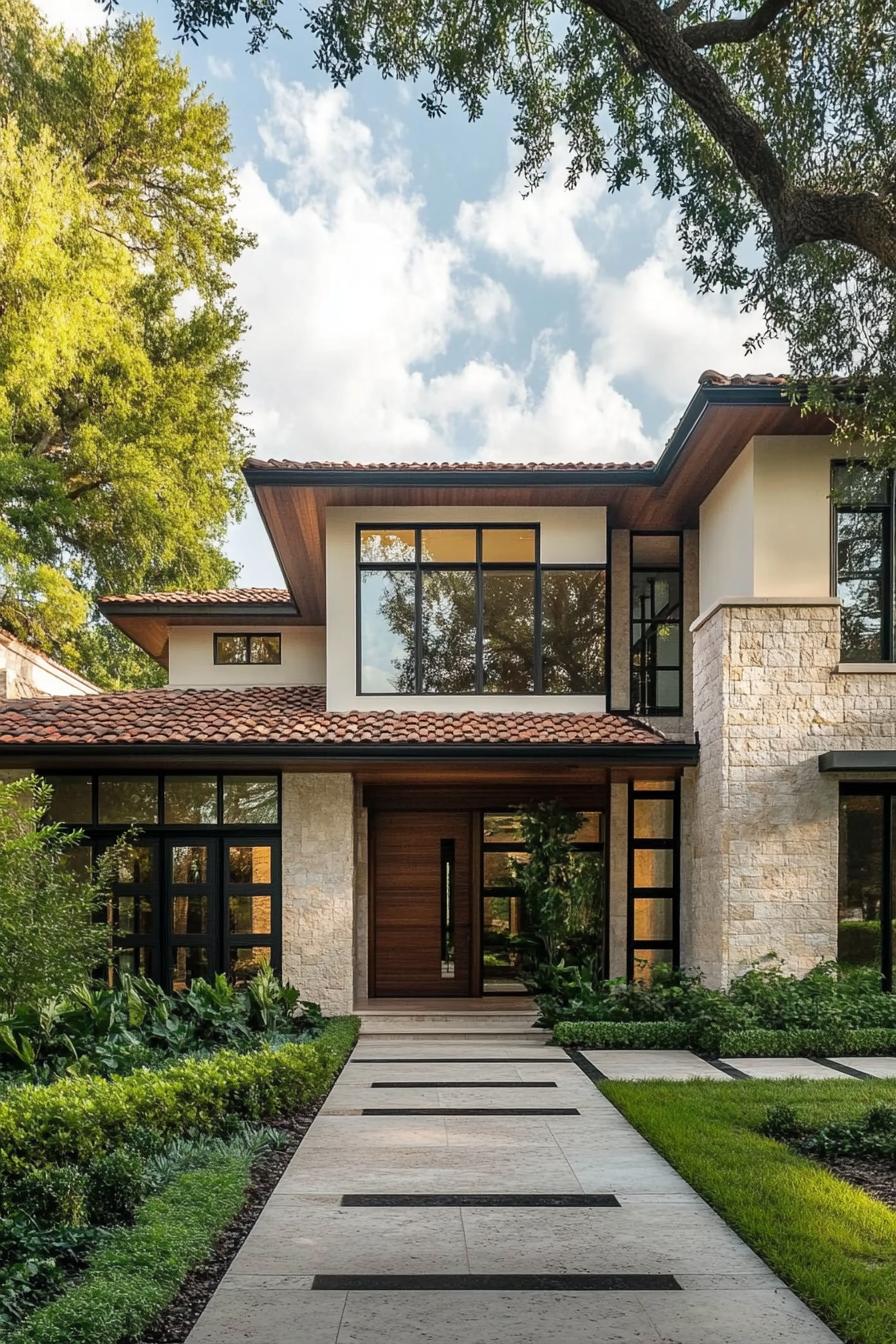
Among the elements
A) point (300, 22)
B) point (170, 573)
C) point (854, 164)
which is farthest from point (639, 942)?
point (170, 573)

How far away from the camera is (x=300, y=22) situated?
27.3ft

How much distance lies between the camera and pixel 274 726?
13.0m

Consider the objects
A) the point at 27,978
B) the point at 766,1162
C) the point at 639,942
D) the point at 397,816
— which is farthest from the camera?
the point at 397,816

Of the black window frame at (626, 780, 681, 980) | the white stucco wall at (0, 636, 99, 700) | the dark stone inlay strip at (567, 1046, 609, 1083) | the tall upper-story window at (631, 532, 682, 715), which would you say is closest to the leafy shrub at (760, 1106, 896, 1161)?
the dark stone inlay strip at (567, 1046, 609, 1083)

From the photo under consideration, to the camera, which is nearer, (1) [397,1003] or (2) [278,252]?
(1) [397,1003]

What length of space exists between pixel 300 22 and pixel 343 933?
31.4ft

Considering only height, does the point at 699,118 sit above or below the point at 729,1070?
above

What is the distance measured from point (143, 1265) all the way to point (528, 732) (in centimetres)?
890

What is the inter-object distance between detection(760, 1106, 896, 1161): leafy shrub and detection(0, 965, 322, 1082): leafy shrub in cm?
435

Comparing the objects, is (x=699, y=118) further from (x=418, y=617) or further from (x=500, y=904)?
(x=500, y=904)

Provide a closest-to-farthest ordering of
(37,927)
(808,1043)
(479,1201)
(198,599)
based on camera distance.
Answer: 1. (479,1201)
2. (37,927)
3. (808,1043)
4. (198,599)

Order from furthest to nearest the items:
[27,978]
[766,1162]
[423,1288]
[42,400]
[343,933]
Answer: [42,400], [343,933], [27,978], [766,1162], [423,1288]

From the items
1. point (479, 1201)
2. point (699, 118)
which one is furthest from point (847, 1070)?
point (699, 118)

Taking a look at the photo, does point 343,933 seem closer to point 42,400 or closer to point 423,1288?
point 423,1288
